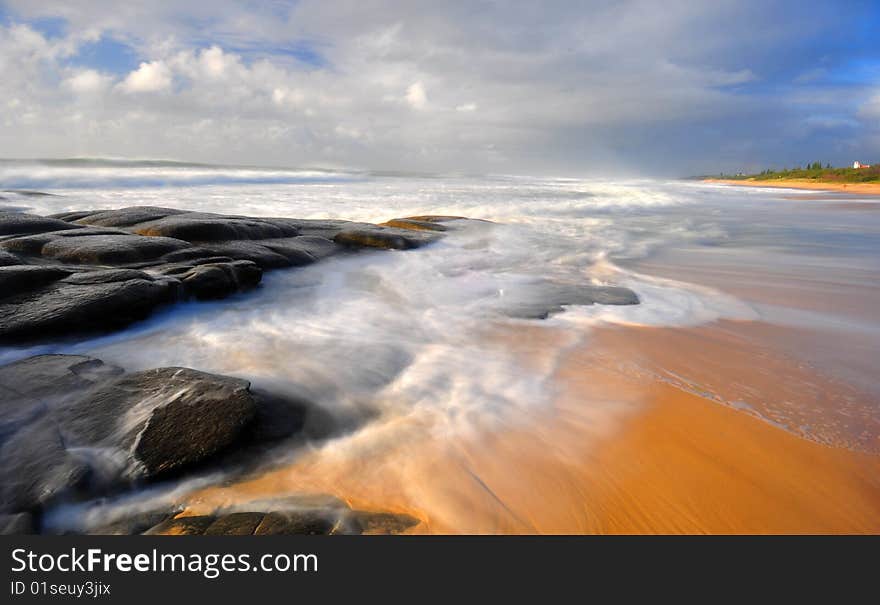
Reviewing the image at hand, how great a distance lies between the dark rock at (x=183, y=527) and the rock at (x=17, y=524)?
1.21ft

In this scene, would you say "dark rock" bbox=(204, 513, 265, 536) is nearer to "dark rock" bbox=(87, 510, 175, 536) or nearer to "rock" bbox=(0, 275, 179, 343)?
"dark rock" bbox=(87, 510, 175, 536)

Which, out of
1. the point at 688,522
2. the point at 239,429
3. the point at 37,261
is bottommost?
the point at 688,522

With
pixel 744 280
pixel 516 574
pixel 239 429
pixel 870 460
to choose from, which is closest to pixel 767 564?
pixel 516 574

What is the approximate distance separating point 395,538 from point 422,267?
5156 mm

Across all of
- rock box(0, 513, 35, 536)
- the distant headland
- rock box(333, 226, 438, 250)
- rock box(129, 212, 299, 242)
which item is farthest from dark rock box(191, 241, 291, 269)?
the distant headland

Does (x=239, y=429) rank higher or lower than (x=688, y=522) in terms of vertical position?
higher

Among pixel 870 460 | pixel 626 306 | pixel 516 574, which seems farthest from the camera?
pixel 626 306

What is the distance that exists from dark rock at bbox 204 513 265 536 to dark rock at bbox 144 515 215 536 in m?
0.03

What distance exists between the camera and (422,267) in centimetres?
662

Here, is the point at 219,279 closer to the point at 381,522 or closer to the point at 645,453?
the point at 381,522

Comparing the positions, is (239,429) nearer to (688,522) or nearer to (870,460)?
(688,522)

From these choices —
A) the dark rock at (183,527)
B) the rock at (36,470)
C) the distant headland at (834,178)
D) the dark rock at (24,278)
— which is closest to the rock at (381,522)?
the dark rock at (183,527)

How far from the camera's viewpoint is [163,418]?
6.84 ft

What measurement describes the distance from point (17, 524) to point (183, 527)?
1.74 ft
